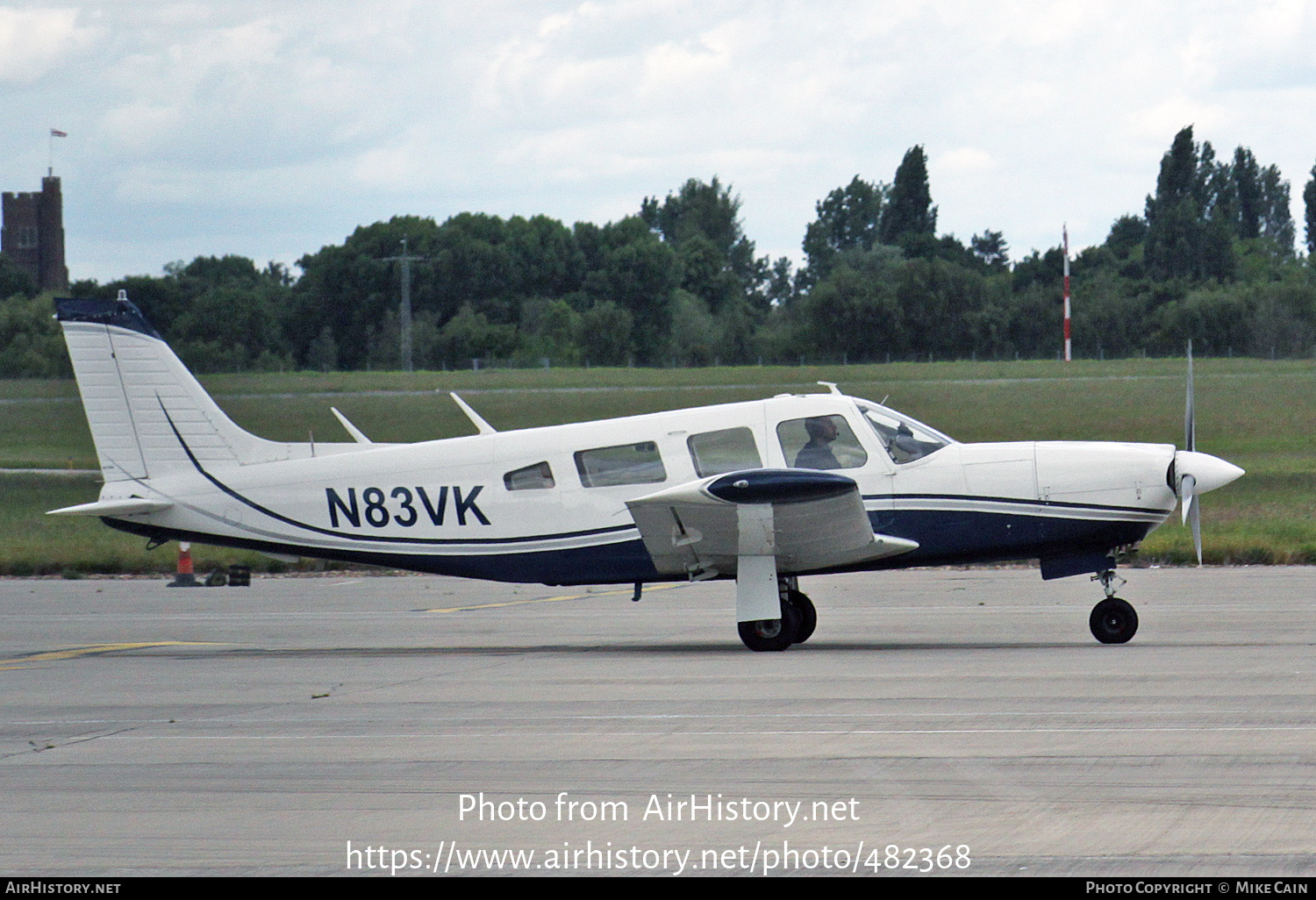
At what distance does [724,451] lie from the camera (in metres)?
13.1

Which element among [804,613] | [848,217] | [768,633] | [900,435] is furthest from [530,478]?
[848,217]

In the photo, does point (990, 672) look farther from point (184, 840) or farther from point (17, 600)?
point (17, 600)

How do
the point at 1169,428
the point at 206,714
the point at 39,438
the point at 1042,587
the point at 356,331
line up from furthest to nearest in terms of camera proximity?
the point at 356,331, the point at 39,438, the point at 1169,428, the point at 1042,587, the point at 206,714

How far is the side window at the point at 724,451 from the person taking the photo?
1307 centimetres

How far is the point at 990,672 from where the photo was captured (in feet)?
36.0

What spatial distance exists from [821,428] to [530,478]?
2.68 metres

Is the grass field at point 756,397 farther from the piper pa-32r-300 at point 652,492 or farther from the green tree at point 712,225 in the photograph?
the green tree at point 712,225

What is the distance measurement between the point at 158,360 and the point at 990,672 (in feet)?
27.7

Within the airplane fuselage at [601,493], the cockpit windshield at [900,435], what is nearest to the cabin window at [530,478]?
the airplane fuselage at [601,493]

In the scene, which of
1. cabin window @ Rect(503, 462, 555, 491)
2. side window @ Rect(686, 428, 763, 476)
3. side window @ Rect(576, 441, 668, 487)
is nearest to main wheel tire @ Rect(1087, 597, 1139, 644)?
side window @ Rect(686, 428, 763, 476)

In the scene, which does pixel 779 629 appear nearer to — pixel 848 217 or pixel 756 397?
pixel 756 397

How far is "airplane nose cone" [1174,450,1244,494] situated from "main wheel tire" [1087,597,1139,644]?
117cm

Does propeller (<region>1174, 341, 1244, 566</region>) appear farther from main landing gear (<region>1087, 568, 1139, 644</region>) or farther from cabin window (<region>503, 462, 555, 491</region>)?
cabin window (<region>503, 462, 555, 491</region>)

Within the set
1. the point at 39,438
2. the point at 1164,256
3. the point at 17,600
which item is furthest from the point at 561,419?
the point at 1164,256
